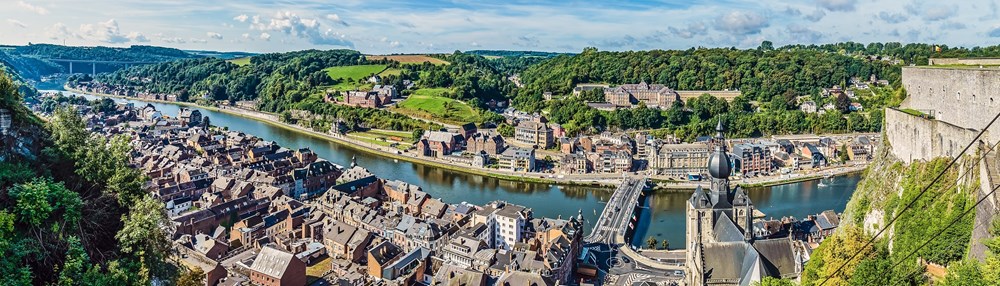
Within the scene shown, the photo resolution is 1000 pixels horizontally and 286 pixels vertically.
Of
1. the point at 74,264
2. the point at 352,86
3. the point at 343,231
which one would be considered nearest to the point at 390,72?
the point at 352,86

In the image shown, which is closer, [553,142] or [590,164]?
[590,164]

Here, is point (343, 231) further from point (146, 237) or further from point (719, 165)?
point (146, 237)

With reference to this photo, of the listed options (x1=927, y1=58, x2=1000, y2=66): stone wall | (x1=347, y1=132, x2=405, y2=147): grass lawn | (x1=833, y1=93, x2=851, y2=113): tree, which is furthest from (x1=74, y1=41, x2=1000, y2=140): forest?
(x1=927, y1=58, x2=1000, y2=66): stone wall

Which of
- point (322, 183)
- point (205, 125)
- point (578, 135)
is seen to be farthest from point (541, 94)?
point (322, 183)

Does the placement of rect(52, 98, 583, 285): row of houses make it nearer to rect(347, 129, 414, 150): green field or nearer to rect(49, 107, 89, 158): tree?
rect(49, 107, 89, 158): tree

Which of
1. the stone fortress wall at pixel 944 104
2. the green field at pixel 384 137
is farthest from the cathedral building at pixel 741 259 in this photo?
the green field at pixel 384 137

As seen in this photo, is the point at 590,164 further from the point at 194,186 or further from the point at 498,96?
the point at 498,96
